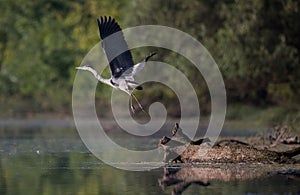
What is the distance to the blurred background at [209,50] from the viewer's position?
25094 millimetres

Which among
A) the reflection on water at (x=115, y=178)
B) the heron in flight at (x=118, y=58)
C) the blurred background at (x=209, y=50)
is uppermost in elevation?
the blurred background at (x=209, y=50)

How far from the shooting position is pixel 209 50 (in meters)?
26.2

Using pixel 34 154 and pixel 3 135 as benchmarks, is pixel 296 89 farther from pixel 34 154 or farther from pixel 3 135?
pixel 34 154

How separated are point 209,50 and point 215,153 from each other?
1267cm

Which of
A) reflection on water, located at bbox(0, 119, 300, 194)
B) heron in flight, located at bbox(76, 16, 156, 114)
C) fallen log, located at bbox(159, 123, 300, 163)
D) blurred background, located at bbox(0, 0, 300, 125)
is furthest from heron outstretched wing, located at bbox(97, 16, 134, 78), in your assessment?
blurred background, located at bbox(0, 0, 300, 125)

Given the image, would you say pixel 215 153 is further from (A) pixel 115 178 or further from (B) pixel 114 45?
(B) pixel 114 45

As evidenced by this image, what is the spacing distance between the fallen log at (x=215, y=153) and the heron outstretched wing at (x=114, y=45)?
1.36m

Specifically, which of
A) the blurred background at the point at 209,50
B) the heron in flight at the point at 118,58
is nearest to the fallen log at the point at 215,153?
the heron in flight at the point at 118,58

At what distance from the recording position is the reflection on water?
10.9 m

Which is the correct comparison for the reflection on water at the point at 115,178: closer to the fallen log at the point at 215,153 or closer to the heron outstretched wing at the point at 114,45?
the fallen log at the point at 215,153

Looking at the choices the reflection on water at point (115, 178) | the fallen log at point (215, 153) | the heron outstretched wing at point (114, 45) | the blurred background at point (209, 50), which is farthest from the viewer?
the blurred background at point (209, 50)

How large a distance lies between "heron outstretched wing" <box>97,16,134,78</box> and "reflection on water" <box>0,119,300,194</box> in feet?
5.25

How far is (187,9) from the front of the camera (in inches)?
1094

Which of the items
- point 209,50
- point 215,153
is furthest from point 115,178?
point 209,50
